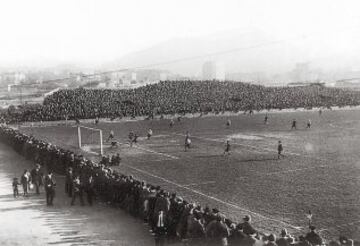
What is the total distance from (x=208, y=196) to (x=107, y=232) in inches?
263

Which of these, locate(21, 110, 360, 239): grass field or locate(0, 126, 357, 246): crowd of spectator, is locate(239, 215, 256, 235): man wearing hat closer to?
locate(0, 126, 357, 246): crowd of spectator

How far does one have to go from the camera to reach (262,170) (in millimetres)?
27297

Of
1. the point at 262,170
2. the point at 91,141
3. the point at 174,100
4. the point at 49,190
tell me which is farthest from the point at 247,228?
the point at 174,100

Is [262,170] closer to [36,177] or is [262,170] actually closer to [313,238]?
[36,177]

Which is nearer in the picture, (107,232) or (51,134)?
(107,232)

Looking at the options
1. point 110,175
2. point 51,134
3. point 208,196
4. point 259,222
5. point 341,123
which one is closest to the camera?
point 259,222

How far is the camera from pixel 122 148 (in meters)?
37.5

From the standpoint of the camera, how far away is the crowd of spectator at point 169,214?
1227 centimetres

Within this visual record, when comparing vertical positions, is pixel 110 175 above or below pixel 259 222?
above

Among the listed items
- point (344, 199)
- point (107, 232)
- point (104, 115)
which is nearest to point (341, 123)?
point (104, 115)

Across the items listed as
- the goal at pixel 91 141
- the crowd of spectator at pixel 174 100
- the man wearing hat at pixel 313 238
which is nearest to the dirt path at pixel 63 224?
the man wearing hat at pixel 313 238

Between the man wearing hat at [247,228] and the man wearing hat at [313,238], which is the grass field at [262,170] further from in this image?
the man wearing hat at [247,228]

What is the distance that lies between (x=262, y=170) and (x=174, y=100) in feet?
166

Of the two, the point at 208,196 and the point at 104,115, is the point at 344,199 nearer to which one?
the point at 208,196
